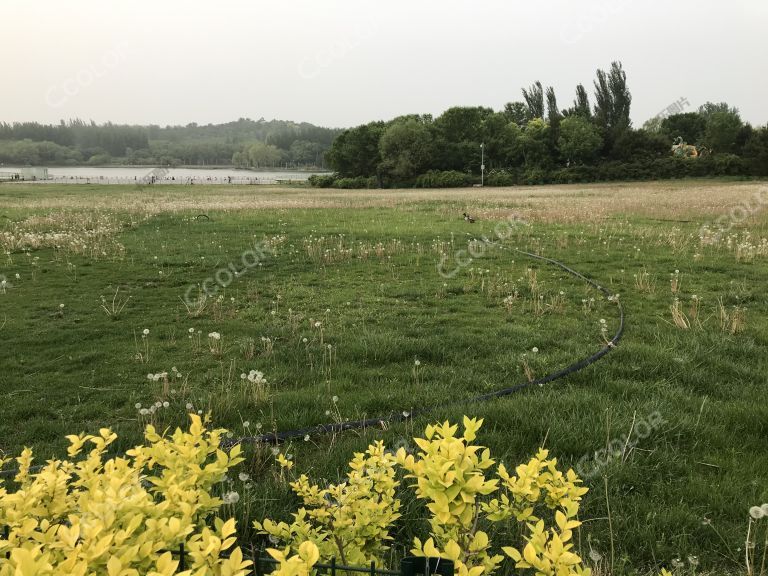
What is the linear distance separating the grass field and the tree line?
2542 inches

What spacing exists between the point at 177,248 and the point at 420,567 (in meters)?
16.7

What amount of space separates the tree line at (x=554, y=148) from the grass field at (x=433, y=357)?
64.6 meters

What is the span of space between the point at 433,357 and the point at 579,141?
84525 millimetres

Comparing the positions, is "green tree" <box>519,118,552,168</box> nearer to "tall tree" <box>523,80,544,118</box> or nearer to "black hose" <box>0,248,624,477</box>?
"tall tree" <box>523,80,544,118</box>

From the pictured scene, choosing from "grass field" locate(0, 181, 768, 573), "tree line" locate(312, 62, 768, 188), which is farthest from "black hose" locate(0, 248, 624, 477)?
"tree line" locate(312, 62, 768, 188)

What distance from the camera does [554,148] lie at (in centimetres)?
8606

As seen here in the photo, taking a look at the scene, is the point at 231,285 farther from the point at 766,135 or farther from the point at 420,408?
the point at 766,135

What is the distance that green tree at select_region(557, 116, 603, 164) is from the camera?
81625 mm

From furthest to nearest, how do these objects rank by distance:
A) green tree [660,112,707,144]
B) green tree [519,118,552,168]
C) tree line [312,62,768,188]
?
1. green tree [660,112,707,144]
2. green tree [519,118,552,168]
3. tree line [312,62,768,188]

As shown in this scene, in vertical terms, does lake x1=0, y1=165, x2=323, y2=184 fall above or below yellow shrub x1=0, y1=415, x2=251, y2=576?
above

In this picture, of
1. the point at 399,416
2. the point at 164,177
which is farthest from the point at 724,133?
the point at 164,177

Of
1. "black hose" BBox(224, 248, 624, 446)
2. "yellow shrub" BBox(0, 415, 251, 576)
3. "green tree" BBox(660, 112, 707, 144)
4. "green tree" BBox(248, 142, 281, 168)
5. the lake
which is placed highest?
"green tree" BBox(248, 142, 281, 168)

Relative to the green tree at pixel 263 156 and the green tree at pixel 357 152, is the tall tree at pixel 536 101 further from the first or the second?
the green tree at pixel 263 156

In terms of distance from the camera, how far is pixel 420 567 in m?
2.06
